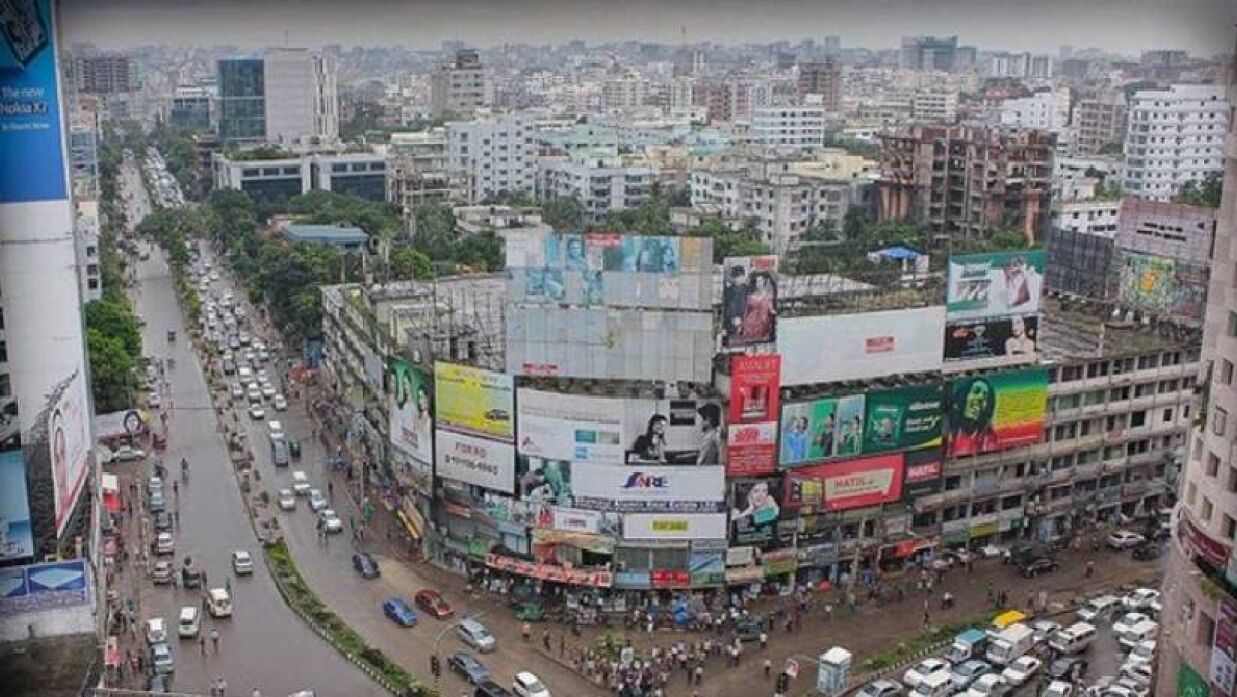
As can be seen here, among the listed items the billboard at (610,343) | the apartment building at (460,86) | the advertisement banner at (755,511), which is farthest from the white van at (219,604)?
the apartment building at (460,86)

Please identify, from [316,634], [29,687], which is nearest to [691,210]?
[316,634]

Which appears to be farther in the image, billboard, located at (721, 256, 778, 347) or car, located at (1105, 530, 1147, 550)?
car, located at (1105, 530, 1147, 550)

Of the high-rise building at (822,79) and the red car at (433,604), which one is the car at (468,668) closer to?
the red car at (433,604)

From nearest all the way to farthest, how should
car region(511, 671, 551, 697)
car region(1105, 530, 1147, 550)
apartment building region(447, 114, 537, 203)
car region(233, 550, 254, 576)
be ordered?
1. car region(511, 671, 551, 697)
2. car region(233, 550, 254, 576)
3. car region(1105, 530, 1147, 550)
4. apartment building region(447, 114, 537, 203)

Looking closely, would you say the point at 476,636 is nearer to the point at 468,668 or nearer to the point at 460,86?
the point at 468,668

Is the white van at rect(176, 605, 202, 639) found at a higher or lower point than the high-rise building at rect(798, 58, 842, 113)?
lower

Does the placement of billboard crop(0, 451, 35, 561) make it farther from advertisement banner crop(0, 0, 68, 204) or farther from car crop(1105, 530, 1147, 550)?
car crop(1105, 530, 1147, 550)

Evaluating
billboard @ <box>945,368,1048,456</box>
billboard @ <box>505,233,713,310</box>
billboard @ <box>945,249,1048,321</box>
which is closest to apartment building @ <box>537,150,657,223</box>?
billboard @ <box>945,249,1048,321</box>
